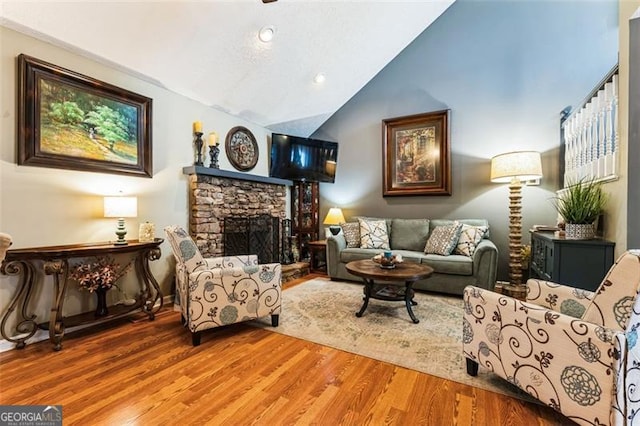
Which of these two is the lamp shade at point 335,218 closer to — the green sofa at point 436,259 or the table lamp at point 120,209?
the green sofa at point 436,259

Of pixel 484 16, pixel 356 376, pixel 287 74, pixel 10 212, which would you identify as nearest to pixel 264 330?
pixel 356 376

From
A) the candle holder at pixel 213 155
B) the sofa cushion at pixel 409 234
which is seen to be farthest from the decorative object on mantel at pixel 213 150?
the sofa cushion at pixel 409 234

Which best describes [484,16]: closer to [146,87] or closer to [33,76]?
[146,87]

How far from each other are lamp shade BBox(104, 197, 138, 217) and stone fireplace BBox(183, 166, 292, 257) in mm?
898

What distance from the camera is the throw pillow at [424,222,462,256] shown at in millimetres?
3748

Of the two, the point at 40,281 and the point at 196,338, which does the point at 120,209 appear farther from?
the point at 196,338

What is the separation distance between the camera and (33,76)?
228cm

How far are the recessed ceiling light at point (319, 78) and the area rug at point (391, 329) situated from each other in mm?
2982

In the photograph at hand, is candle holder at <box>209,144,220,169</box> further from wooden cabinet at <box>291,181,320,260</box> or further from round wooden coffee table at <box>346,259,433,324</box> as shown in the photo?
round wooden coffee table at <box>346,259,433,324</box>

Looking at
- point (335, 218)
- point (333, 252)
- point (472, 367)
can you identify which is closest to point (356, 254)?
point (333, 252)

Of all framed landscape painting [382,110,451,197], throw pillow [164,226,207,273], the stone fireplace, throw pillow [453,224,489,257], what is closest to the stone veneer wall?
the stone fireplace

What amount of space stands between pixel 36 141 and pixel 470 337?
356cm

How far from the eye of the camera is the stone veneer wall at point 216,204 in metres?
3.52

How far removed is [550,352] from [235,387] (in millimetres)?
1714
